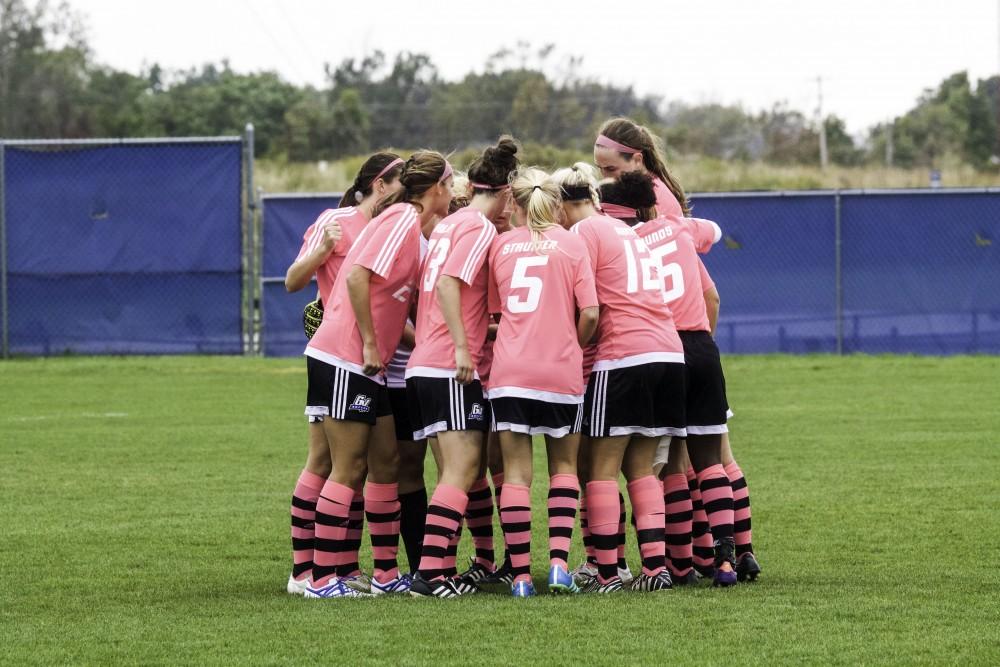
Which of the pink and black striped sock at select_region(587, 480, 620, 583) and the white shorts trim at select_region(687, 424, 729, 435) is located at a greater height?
the white shorts trim at select_region(687, 424, 729, 435)

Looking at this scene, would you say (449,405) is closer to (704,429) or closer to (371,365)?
(371,365)

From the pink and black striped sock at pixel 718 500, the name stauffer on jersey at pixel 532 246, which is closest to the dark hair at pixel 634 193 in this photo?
the name stauffer on jersey at pixel 532 246

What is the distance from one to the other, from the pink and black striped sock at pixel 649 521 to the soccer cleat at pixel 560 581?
0.37m

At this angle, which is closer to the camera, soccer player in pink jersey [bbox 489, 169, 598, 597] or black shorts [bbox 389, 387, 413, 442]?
soccer player in pink jersey [bbox 489, 169, 598, 597]

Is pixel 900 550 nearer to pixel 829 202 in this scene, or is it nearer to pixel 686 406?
pixel 686 406

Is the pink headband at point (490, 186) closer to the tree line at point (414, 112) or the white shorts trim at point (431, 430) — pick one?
the white shorts trim at point (431, 430)

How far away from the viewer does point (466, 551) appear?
286 inches

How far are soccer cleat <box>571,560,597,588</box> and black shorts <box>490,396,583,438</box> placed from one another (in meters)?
0.81

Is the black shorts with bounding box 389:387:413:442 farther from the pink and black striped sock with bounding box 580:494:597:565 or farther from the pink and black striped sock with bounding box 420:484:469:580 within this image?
the pink and black striped sock with bounding box 580:494:597:565

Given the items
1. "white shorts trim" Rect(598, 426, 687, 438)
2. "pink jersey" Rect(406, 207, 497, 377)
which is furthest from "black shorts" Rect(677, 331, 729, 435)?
"pink jersey" Rect(406, 207, 497, 377)

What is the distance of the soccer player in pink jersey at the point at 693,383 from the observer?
6246mm

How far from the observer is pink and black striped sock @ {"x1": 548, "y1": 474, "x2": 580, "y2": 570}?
589 cm

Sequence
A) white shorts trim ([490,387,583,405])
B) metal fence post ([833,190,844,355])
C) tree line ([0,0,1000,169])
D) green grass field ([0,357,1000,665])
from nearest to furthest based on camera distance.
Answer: green grass field ([0,357,1000,665]) < white shorts trim ([490,387,583,405]) < metal fence post ([833,190,844,355]) < tree line ([0,0,1000,169])

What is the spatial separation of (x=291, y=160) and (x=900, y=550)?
1708 inches
